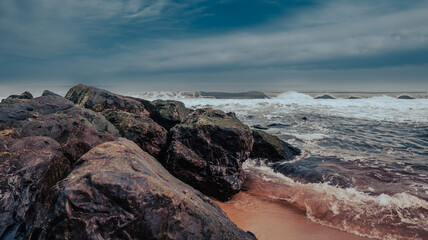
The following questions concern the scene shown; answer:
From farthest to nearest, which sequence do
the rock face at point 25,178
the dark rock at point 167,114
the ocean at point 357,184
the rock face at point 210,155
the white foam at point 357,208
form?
the dark rock at point 167,114 → the rock face at point 210,155 → the ocean at point 357,184 → the white foam at point 357,208 → the rock face at point 25,178

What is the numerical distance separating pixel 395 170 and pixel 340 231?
4.10 metres

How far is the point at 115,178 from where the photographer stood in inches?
82.6

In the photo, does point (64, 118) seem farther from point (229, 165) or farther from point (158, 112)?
point (158, 112)

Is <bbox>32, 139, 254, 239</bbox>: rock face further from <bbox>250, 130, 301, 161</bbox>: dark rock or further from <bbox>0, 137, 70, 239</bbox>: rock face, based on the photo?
<bbox>250, 130, 301, 161</bbox>: dark rock

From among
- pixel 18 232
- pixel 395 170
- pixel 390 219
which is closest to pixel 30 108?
pixel 18 232

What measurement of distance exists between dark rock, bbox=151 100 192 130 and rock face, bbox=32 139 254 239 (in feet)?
20.6

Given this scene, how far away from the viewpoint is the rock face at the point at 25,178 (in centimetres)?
255

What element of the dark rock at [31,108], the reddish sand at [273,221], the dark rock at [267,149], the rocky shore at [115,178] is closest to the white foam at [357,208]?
the reddish sand at [273,221]

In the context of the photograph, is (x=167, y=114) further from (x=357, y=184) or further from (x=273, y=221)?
(x=357, y=184)

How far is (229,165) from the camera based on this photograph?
5195mm

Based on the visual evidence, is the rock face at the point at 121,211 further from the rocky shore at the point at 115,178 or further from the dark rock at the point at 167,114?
the dark rock at the point at 167,114

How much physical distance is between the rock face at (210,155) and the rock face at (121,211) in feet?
8.49

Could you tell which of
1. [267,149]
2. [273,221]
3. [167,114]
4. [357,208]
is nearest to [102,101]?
[167,114]

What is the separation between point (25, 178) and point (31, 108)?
13.3 feet
